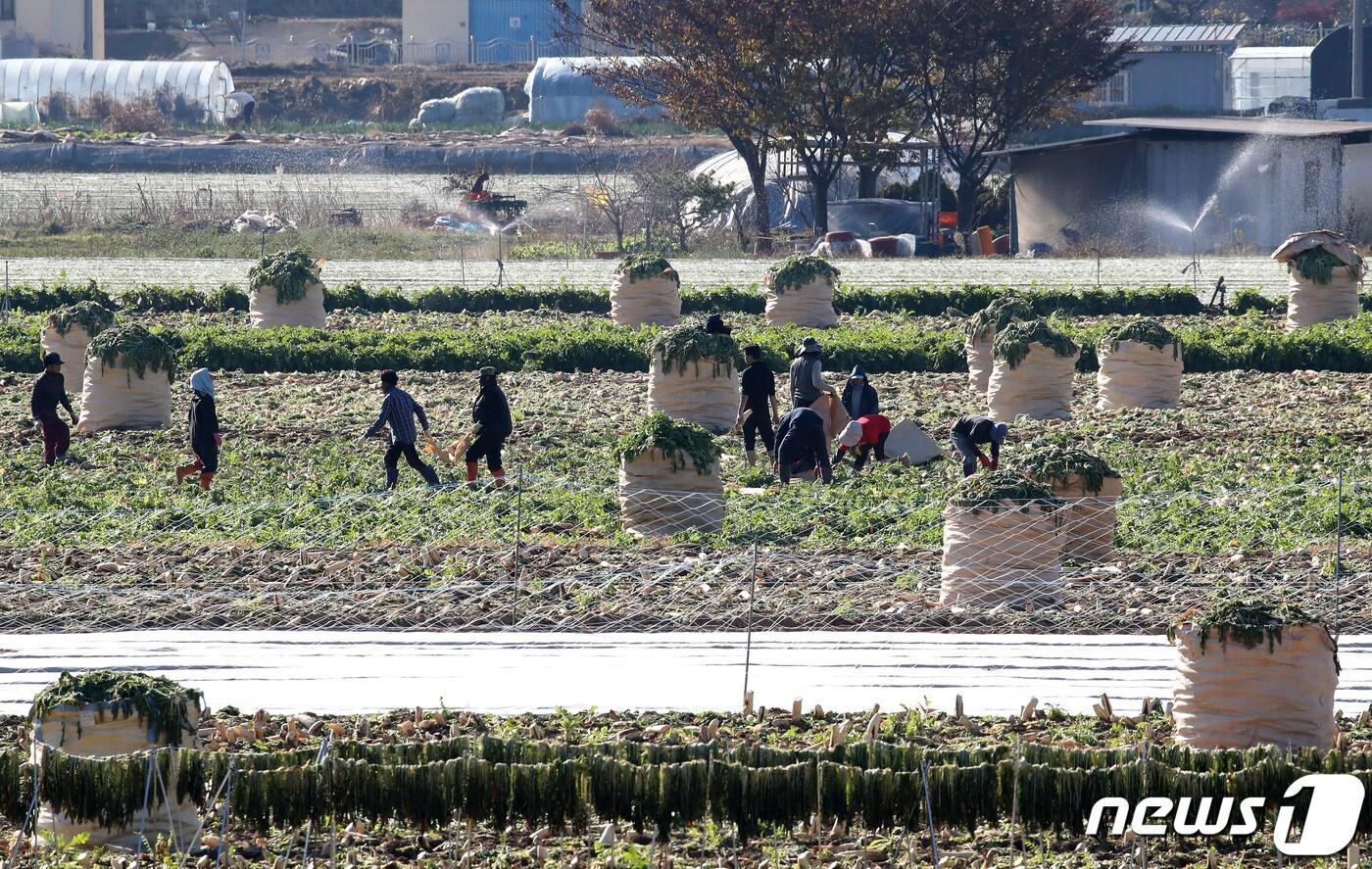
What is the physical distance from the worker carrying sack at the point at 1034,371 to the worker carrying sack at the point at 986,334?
64 cm

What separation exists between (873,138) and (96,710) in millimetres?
35744

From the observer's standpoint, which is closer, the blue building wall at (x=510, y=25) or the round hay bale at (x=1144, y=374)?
the round hay bale at (x=1144, y=374)

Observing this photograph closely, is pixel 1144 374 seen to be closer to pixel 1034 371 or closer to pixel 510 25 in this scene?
pixel 1034 371

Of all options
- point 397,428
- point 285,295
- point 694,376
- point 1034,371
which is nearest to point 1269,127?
point 285,295

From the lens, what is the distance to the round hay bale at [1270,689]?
871 cm

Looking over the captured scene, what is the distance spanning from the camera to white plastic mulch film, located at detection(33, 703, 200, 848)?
781 centimetres

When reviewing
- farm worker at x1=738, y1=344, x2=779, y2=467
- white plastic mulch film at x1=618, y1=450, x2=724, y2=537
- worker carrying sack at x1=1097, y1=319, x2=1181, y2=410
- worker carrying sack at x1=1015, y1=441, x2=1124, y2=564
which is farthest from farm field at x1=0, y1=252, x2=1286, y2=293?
worker carrying sack at x1=1015, y1=441, x2=1124, y2=564

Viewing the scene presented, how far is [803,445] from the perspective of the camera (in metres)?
15.8

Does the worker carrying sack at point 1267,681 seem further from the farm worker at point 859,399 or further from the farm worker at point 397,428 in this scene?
the farm worker at point 859,399

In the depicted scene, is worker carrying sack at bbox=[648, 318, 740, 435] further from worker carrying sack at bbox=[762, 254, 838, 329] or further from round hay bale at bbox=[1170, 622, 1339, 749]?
round hay bale at bbox=[1170, 622, 1339, 749]

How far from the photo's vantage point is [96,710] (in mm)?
8086

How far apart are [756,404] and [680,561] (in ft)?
13.2

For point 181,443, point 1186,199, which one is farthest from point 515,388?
point 1186,199

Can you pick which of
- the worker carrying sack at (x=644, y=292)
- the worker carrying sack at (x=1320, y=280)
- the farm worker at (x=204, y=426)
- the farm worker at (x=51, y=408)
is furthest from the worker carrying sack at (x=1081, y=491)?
the worker carrying sack at (x=644, y=292)
